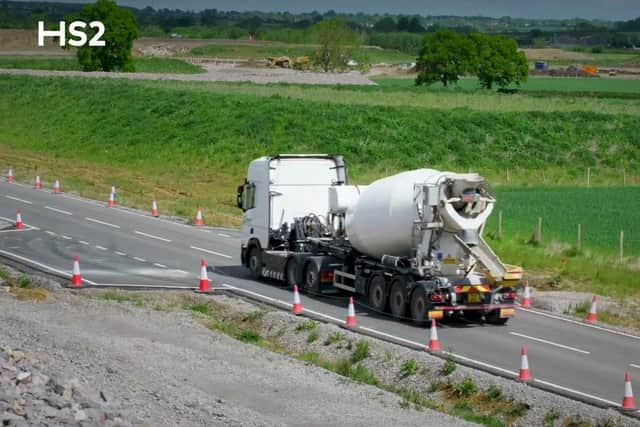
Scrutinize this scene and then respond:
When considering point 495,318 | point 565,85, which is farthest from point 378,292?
point 565,85

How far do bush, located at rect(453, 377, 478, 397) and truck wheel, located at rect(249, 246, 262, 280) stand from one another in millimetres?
12779

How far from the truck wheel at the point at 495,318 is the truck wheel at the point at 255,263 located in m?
7.88

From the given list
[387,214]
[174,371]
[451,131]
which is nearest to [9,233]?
[387,214]

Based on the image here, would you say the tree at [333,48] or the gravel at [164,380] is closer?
the gravel at [164,380]

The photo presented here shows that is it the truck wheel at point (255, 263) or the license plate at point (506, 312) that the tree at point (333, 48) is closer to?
the truck wheel at point (255, 263)

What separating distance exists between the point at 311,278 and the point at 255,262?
9.94ft

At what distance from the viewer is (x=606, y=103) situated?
324 feet

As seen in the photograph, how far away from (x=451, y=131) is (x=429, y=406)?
198 feet

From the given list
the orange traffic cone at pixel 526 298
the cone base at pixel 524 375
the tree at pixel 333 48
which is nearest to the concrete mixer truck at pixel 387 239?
the orange traffic cone at pixel 526 298

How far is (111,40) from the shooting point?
14912 centimetres

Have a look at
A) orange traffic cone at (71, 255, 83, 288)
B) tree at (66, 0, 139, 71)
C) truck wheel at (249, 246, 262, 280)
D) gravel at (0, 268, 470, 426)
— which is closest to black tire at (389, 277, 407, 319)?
gravel at (0, 268, 470, 426)

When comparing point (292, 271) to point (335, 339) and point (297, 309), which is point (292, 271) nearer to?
point (297, 309)

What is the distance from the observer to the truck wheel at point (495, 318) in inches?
1023

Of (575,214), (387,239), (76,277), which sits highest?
(387,239)
